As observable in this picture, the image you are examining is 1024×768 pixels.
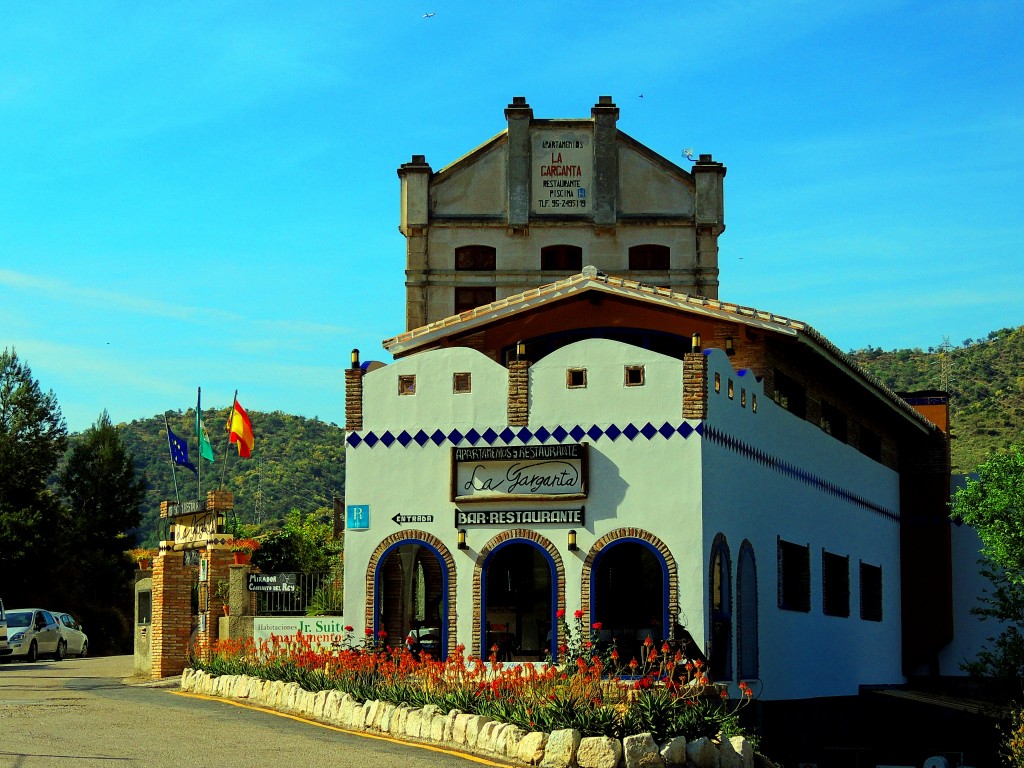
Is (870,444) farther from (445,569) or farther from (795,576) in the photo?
(445,569)

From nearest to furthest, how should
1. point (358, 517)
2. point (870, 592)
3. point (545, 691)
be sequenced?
point (545, 691), point (358, 517), point (870, 592)

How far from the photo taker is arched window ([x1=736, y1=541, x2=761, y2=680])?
92.9ft

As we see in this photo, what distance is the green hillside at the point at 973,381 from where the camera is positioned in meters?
75.1

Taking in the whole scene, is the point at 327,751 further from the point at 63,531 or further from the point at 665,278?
the point at 63,531

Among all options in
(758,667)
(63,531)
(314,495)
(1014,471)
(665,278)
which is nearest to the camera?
(758,667)

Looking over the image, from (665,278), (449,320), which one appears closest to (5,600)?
(665,278)

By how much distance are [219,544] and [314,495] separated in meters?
66.2

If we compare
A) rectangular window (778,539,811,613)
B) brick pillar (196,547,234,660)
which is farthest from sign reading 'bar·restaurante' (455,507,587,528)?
brick pillar (196,547,234,660)

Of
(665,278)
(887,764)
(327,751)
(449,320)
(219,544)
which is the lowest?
(887,764)

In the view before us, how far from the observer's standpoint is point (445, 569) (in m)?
27.3

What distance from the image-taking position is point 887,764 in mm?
31891

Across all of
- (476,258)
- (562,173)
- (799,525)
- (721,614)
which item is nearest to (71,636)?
(476,258)

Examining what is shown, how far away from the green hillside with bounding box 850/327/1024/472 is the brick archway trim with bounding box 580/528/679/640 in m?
45.0

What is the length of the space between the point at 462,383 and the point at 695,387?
14.8ft
